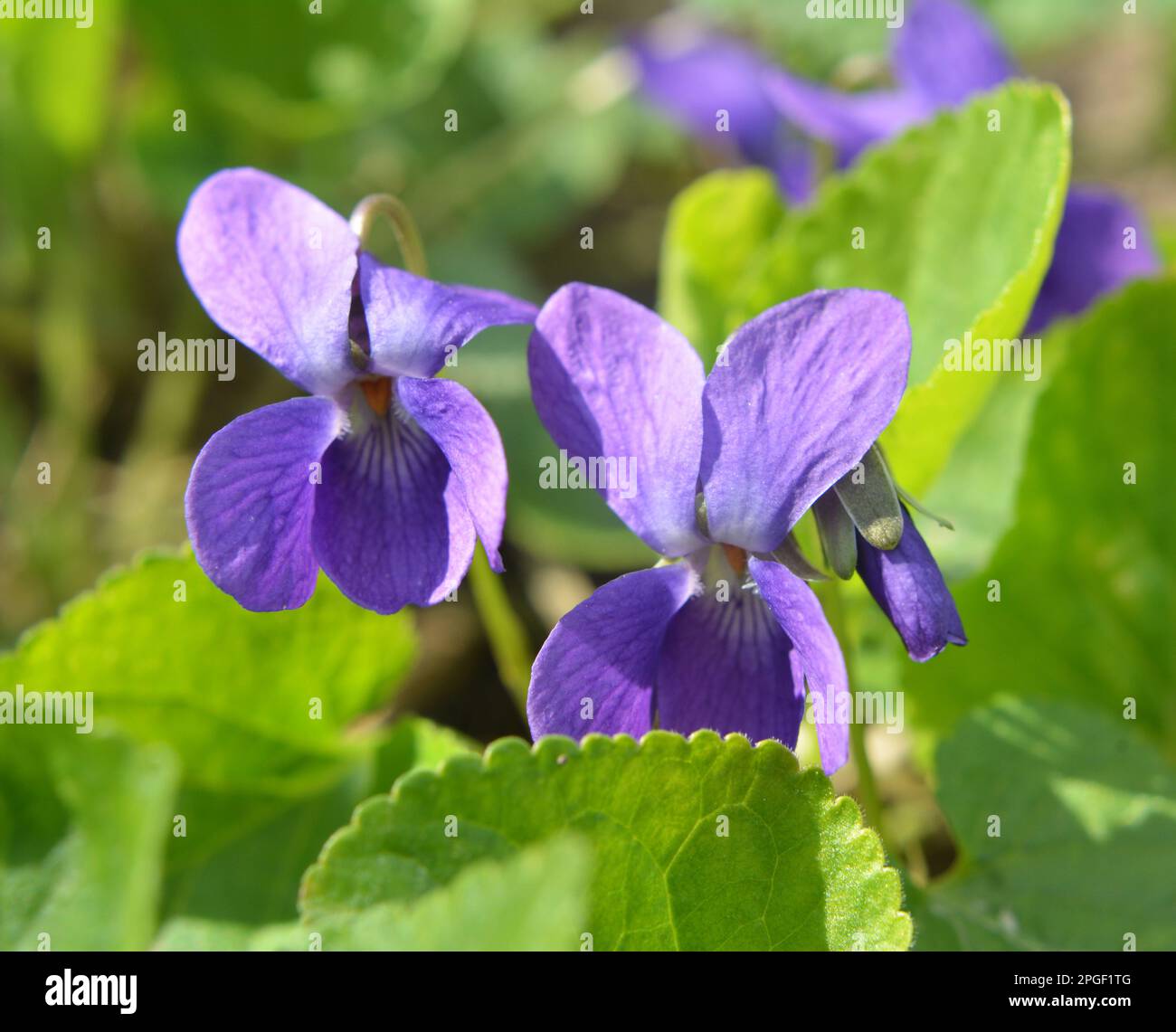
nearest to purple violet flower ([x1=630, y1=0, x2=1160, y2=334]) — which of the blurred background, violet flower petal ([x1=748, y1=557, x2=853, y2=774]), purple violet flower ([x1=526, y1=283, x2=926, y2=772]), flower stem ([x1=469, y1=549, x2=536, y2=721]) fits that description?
the blurred background

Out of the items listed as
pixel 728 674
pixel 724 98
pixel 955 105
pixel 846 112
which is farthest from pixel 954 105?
pixel 728 674

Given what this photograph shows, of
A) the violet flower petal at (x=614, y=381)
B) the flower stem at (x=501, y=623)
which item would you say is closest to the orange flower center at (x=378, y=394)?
the violet flower petal at (x=614, y=381)

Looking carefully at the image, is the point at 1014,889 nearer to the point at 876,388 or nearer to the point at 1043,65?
the point at 876,388

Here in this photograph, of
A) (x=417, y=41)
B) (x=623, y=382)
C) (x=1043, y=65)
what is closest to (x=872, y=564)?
(x=623, y=382)

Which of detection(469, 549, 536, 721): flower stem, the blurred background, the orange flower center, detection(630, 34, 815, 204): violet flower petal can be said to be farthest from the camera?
detection(630, 34, 815, 204): violet flower petal

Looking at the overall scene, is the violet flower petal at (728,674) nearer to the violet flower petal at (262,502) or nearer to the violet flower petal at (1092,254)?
the violet flower petal at (262,502)

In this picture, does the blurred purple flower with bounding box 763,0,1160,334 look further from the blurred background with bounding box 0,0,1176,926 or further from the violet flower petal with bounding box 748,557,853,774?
the violet flower petal with bounding box 748,557,853,774

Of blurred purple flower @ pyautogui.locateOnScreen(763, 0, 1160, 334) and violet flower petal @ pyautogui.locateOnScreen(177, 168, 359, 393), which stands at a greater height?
blurred purple flower @ pyautogui.locateOnScreen(763, 0, 1160, 334)
